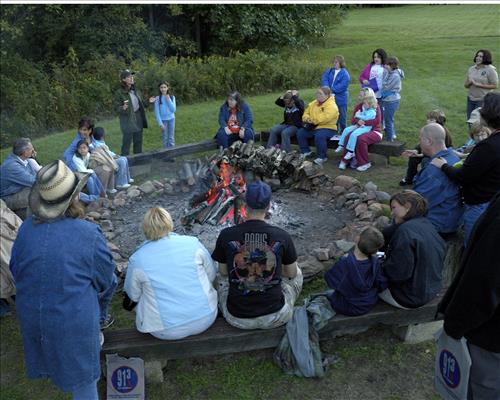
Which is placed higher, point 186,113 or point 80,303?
point 80,303

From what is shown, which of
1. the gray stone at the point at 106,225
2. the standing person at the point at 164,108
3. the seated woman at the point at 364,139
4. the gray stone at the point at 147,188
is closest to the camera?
the gray stone at the point at 106,225

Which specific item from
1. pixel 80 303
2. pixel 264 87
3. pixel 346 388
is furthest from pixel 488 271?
pixel 264 87

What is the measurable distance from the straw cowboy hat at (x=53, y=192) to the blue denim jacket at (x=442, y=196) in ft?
10.5

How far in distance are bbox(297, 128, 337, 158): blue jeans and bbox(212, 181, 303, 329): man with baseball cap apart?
4.99 metres

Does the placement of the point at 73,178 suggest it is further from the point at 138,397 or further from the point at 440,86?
the point at 440,86

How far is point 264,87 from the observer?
15258 millimetres

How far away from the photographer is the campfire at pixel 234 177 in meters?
6.11

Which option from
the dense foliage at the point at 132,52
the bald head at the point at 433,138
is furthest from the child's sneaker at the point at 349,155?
the dense foliage at the point at 132,52

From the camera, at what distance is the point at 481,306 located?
2.43 m

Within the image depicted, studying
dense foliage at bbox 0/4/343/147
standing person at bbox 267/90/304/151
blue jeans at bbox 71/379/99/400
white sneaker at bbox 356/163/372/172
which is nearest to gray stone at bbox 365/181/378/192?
white sneaker at bbox 356/163/372/172

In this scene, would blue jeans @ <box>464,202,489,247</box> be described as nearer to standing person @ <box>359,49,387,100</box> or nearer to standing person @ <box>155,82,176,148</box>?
standing person @ <box>359,49,387,100</box>

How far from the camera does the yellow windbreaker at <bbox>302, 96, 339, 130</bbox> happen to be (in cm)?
843

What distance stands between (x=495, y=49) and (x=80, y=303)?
20.5 meters

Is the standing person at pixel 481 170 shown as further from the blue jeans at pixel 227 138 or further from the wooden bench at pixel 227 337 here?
the blue jeans at pixel 227 138
